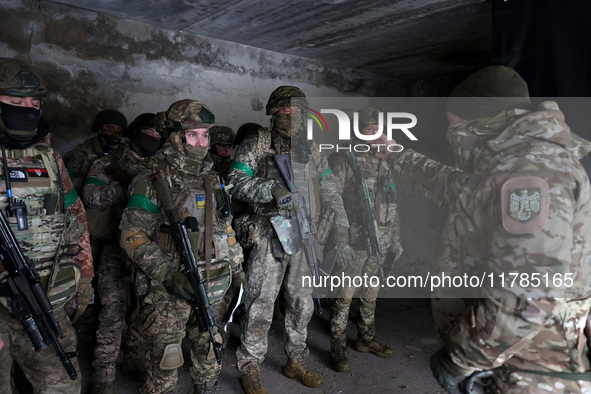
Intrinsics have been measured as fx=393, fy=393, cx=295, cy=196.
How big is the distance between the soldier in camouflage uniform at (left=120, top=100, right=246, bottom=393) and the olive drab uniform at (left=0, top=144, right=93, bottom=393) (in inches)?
14.0

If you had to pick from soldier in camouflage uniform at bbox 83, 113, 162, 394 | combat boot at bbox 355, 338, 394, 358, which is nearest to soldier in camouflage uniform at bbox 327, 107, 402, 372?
combat boot at bbox 355, 338, 394, 358

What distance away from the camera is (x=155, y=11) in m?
3.89

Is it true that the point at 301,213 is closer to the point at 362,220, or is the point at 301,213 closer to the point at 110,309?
the point at 362,220

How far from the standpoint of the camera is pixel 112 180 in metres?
3.23

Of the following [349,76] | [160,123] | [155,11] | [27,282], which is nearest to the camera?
[27,282]

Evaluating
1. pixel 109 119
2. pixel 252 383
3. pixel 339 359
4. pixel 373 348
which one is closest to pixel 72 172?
pixel 109 119

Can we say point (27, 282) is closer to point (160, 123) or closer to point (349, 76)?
point (160, 123)

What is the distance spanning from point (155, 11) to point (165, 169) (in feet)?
6.94

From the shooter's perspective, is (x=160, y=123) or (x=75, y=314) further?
(x=160, y=123)

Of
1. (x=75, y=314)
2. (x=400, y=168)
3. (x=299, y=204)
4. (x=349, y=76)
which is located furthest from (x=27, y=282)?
(x=349, y=76)

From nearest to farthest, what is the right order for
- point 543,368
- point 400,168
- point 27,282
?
point 543,368 < point 27,282 < point 400,168

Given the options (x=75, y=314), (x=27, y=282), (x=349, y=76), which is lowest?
(x=75, y=314)

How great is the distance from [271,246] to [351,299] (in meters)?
1.15

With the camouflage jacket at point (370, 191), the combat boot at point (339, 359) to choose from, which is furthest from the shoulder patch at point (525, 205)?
the combat boot at point (339, 359)
